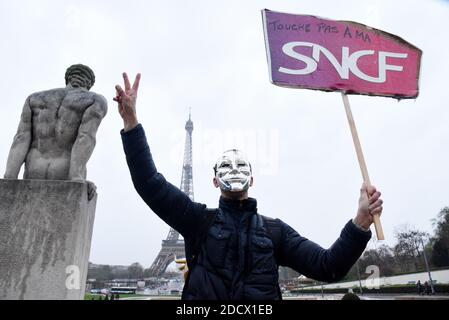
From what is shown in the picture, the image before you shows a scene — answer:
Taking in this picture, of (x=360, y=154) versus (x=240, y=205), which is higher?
(x=360, y=154)

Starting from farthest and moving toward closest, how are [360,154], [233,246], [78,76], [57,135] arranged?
[78,76] < [57,135] < [360,154] < [233,246]

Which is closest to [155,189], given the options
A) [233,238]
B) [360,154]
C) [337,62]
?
[233,238]

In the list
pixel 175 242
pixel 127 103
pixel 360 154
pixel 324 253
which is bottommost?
pixel 324 253

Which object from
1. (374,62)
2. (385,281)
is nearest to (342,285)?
(385,281)

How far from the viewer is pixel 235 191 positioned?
2.25 m

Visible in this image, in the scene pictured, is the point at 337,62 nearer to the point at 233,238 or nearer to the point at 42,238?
the point at 233,238

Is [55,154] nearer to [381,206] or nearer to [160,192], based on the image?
[160,192]

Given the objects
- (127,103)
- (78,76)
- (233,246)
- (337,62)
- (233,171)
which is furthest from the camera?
(78,76)

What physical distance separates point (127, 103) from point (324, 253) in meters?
1.51

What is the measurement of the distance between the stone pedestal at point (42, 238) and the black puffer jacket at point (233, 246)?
179 centimetres

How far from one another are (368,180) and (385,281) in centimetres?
5055

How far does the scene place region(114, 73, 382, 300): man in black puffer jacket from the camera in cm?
192

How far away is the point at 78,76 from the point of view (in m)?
4.34

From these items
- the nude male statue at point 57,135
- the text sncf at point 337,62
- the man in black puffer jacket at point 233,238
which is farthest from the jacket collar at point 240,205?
the nude male statue at point 57,135
